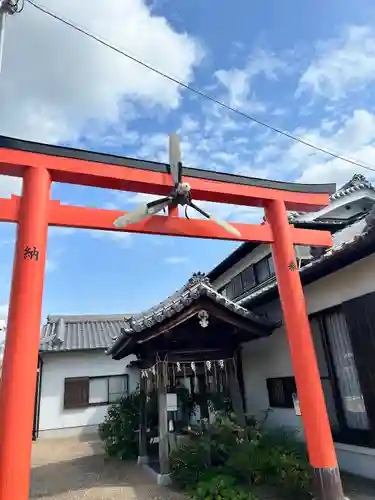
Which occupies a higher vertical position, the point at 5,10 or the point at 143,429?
the point at 5,10

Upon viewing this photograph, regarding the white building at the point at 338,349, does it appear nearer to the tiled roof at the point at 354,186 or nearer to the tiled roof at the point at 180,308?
the tiled roof at the point at 180,308

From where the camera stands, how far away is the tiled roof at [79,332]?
18016mm

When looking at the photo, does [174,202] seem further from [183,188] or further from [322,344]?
[322,344]

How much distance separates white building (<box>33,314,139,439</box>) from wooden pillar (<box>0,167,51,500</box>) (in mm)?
13979

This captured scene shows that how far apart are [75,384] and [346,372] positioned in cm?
1422

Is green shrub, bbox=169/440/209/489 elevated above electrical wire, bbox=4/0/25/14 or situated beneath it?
situated beneath

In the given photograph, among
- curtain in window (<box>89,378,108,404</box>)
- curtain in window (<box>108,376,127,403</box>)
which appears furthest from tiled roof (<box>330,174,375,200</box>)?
curtain in window (<box>89,378,108,404</box>)

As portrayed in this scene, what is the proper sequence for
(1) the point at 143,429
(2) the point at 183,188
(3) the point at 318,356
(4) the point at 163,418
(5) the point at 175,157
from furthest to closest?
(1) the point at 143,429 → (4) the point at 163,418 → (3) the point at 318,356 → (5) the point at 175,157 → (2) the point at 183,188

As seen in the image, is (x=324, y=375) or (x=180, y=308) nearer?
(x=324, y=375)

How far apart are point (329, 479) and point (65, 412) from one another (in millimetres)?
14618

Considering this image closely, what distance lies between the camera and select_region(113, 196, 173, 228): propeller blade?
5.65 m

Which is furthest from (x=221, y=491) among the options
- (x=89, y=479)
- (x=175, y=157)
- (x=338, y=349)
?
(x=175, y=157)

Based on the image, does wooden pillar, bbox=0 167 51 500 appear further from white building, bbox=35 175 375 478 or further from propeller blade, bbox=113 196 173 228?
white building, bbox=35 175 375 478

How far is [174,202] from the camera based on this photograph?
6.06 m
